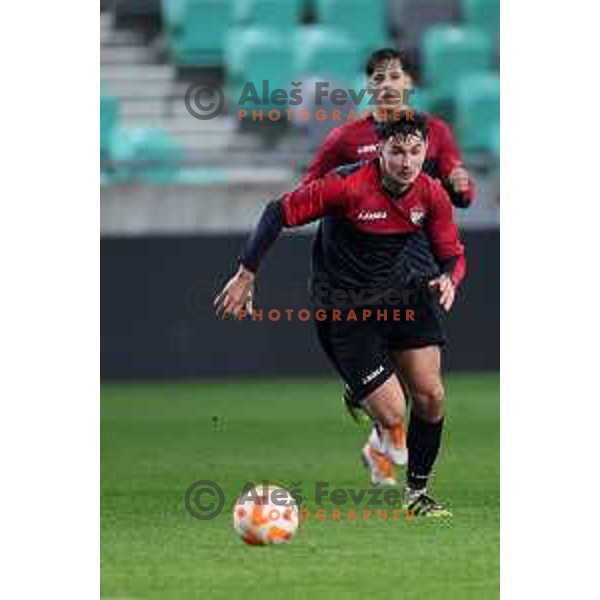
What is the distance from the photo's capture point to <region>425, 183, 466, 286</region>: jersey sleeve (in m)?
9.71

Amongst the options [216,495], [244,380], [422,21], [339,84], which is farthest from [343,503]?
[422,21]

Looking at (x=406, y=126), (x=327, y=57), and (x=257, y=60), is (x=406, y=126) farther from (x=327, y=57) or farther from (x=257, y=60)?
(x=327, y=57)

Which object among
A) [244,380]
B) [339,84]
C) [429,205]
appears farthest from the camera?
[339,84]

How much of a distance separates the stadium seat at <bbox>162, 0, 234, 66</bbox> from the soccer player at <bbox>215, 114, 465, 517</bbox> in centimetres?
1203

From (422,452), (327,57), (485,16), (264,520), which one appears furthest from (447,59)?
(264,520)

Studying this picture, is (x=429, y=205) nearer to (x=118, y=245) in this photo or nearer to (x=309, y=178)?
(x=309, y=178)

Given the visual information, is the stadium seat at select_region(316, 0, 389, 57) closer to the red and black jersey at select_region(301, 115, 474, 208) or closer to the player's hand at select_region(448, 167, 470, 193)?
the red and black jersey at select_region(301, 115, 474, 208)

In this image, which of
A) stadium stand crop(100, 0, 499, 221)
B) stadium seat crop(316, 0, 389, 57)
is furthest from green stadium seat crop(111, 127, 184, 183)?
stadium seat crop(316, 0, 389, 57)

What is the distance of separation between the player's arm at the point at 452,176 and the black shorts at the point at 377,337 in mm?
700

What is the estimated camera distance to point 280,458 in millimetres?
12797

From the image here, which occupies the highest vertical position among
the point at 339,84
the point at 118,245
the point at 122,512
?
the point at 339,84

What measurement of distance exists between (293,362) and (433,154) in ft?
27.4

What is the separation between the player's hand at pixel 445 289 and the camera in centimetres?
925

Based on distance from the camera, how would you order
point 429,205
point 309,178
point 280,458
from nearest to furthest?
1. point 429,205
2. point 309,178
3. point 280,458
